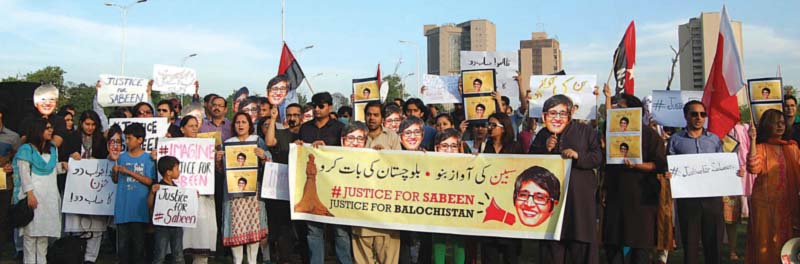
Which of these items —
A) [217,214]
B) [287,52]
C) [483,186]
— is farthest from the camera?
[287,52]

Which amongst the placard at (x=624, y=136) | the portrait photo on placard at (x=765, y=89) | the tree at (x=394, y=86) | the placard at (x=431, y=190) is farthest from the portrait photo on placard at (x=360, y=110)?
the tree at (x=394, y=86)

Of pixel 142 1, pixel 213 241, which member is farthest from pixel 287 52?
pixel 142 1

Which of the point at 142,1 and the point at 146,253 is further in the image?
the point at 142,1

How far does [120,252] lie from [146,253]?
1188mm

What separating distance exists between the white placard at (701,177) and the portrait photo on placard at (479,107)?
3.09 m

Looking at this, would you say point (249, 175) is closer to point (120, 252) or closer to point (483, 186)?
point (120, 252)

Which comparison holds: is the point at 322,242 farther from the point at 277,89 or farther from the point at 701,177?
the point at 701,177

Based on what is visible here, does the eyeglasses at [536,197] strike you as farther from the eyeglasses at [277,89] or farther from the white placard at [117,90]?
the white placard at [117,90]

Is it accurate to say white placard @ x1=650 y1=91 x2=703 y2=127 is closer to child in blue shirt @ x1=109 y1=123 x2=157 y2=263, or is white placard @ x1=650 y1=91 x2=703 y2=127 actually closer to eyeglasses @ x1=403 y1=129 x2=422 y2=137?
eyeglasses @ x1=403 y1=129 x2=422 y2=137

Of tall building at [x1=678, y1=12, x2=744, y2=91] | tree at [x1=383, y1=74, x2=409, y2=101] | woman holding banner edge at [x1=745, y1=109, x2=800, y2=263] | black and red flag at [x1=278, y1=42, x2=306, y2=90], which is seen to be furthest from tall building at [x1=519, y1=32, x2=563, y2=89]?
woman holding banner edge at [x1=745, y1=109, x2=800, y2=263]

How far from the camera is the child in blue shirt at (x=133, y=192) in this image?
7.21m

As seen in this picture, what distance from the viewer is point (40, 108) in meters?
8.52

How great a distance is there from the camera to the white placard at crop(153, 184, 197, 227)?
6984 mm

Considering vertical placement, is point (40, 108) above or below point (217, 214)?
above
